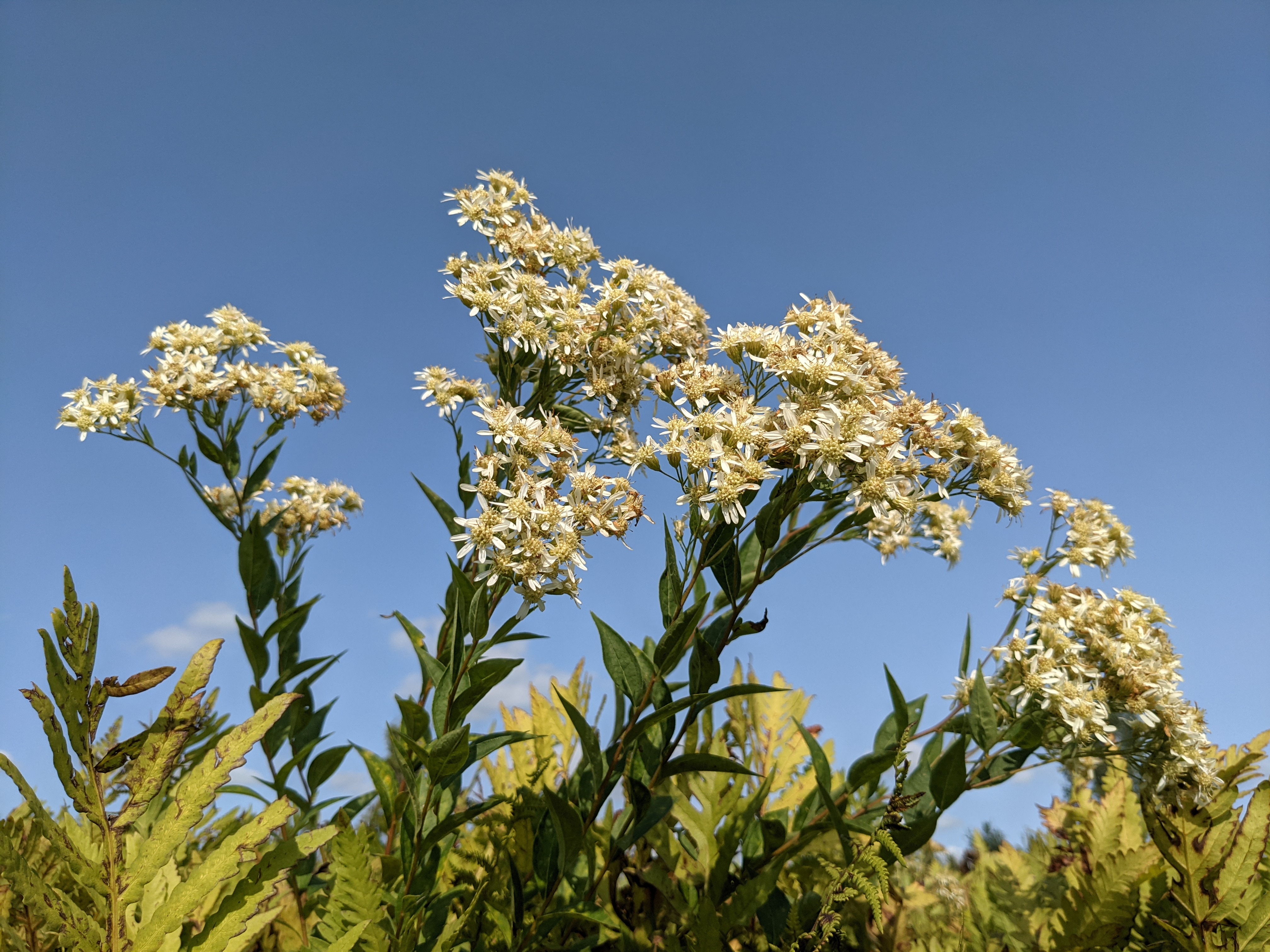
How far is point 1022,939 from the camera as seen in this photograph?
2115 millimetres

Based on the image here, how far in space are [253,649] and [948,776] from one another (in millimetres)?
2383

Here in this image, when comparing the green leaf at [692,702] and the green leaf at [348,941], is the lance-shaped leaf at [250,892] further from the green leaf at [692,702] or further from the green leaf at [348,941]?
the green leaf at [692,702]

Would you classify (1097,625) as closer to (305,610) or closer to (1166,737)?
(1166,737)

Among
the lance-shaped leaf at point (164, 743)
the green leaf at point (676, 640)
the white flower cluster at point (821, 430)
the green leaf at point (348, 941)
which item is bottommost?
the green leaf at point (348, 941)

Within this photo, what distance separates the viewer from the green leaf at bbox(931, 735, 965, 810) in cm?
220

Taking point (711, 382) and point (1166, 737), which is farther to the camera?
point (1166, 737)

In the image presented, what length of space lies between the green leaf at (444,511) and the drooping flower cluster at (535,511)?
0.56ft

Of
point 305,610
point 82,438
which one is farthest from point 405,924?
point 82,438

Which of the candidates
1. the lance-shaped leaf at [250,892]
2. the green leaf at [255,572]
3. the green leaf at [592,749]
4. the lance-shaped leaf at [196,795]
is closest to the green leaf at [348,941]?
the lance-shaped leaf at [250,892]

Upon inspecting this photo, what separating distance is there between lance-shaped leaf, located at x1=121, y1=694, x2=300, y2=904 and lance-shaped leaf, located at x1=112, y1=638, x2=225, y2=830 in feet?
A: 0.12

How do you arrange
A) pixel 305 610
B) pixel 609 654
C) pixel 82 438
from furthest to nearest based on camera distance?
pixel 82 438
pixel 305 610
pixel 609 654

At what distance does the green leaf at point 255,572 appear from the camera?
3043mm

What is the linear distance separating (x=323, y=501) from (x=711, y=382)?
2.43 m

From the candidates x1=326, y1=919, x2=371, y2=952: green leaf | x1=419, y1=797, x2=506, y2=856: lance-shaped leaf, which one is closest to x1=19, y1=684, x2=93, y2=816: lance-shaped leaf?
x1=326, y1=919, x2=371, y2=952: green leaf
